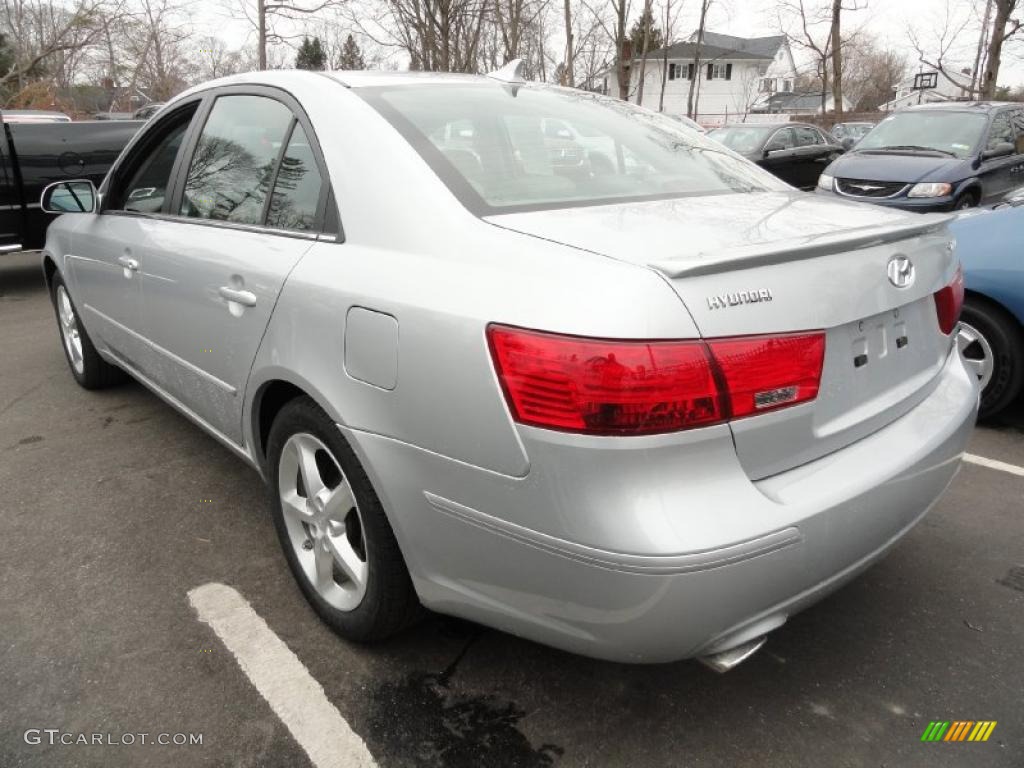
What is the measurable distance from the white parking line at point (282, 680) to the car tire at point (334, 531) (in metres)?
A: 0.17

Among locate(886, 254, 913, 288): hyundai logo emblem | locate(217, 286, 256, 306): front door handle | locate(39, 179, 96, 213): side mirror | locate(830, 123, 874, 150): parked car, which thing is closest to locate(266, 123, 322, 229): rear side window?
locate(217, 286, 256, 306): front door handle

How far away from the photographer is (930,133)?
30.6 ft

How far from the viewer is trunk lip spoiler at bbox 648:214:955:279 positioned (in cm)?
151

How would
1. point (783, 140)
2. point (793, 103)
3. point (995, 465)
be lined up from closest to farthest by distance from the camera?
point (995, 465)
point (783, 140)
point (793, 103)

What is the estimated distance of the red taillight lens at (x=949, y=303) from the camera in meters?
2.13

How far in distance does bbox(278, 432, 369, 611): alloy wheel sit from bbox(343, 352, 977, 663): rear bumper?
0.33 m

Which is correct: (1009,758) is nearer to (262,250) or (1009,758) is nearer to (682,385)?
(682,385)

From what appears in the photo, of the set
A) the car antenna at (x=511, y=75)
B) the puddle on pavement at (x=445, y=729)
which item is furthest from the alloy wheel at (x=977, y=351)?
the puddle on pavement at (x=445, y=729)

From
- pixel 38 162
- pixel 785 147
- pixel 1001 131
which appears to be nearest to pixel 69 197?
pixel 38 162

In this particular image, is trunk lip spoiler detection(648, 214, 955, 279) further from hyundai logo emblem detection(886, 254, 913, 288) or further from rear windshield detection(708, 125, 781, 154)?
rear windshield detection(708, 125, 781, 154)

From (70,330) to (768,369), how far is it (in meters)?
4.48

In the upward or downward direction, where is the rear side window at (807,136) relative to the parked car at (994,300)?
upward

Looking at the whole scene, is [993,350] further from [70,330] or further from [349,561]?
[70,330]

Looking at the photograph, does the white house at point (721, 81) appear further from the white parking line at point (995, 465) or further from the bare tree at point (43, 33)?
the white parking line at point (995, 465)
